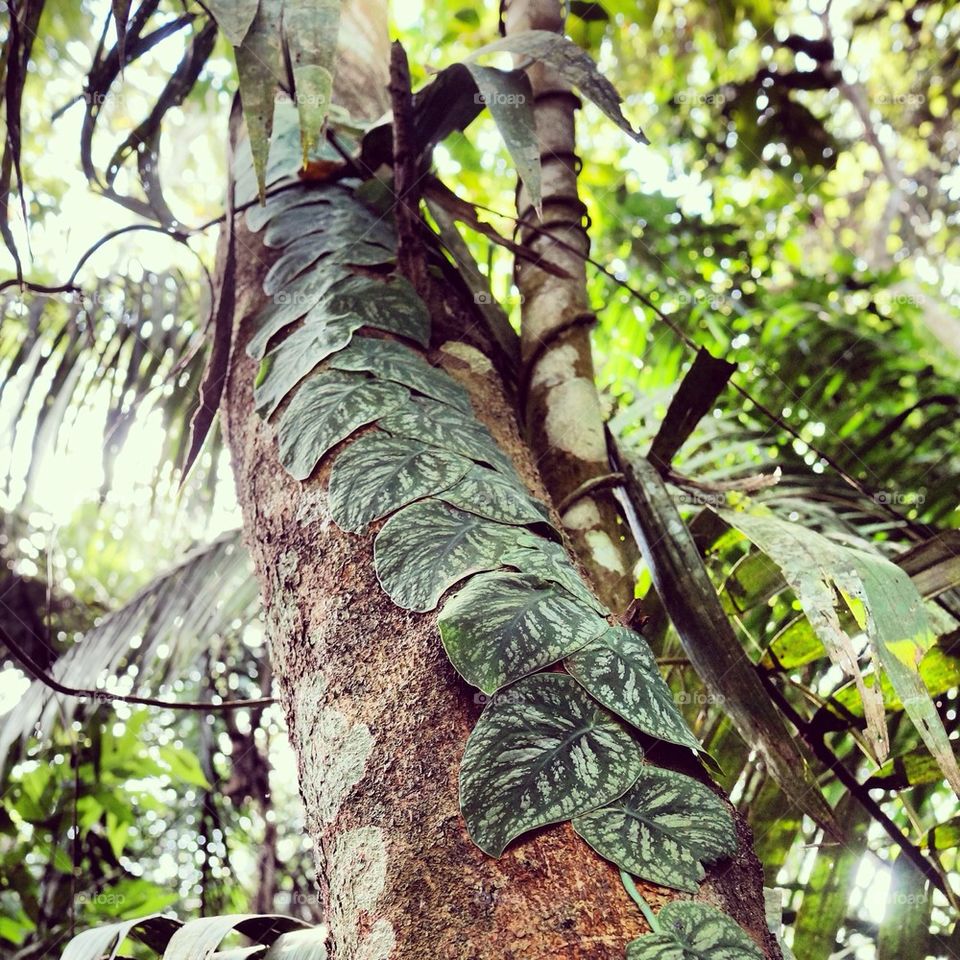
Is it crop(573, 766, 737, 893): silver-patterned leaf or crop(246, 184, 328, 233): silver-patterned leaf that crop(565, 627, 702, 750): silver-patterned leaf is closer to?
crop(573, 766, 737, 893): silver-patterned leaf

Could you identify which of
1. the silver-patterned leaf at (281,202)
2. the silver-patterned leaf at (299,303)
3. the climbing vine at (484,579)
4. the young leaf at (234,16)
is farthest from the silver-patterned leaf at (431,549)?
the silver-patterned leaf at (281,202)

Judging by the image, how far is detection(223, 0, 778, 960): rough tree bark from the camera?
490 millimetres

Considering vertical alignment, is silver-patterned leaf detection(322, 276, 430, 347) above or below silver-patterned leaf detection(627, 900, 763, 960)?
above

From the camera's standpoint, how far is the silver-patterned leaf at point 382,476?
74cm

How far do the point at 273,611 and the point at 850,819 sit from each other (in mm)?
696

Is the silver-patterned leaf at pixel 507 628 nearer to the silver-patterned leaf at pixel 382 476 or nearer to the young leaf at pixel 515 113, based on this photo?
the silver-patterned leaf at pixel 382 476

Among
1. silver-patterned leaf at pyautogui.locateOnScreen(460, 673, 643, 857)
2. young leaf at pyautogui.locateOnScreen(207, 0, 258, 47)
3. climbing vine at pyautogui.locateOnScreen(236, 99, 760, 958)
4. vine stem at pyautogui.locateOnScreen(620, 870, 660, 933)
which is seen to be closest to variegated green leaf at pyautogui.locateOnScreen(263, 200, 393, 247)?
climbing vine at pyautogui.locateOnScreen(236, 99, 760, 958)

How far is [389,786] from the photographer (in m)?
0.57

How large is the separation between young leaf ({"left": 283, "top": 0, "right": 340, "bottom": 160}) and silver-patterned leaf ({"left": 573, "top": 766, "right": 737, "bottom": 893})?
64 centimetres

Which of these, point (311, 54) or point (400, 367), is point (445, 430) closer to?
point (400, 367)

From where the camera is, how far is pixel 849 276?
2633mm

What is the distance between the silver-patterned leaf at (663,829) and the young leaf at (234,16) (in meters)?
0.73

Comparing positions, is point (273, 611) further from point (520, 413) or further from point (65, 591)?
point (65, 591)

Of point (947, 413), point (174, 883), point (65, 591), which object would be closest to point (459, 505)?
Result: point (947, 413)
